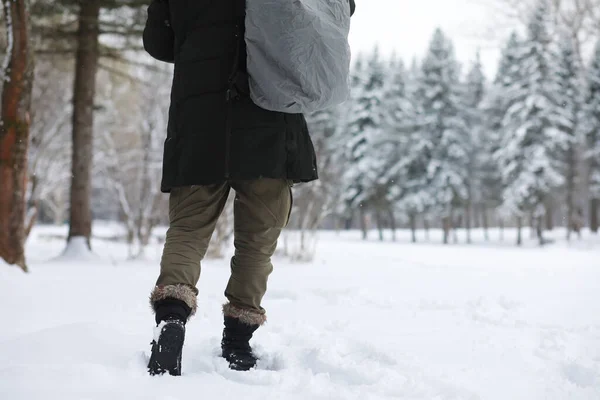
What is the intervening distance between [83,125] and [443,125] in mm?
22032

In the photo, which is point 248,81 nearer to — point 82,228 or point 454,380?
point 454,380

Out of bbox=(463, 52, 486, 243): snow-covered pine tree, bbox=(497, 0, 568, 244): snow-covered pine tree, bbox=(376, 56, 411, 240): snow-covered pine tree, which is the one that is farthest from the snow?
bbox=(463, 52, 486, 243): snow-covered pine tree

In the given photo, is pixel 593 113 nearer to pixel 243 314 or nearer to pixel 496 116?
pixel 496 116

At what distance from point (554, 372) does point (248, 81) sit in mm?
1877

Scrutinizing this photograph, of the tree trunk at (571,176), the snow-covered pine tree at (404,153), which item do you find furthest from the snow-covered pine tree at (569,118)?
the snow-covered pine tree at (404,153)

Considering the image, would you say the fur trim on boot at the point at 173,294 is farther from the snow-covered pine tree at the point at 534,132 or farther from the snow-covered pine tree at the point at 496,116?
the snow-covered pine tree at the point at 496,116

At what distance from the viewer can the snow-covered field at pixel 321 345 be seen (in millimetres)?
1702

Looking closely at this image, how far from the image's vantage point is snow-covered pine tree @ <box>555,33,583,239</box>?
24270 mm

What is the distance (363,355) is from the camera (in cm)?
244

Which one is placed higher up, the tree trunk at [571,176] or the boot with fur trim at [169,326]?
the tree trunk at [571,176]

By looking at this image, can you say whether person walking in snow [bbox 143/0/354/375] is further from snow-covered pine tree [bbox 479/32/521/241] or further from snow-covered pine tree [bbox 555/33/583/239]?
snow-covered pine tree [bbox 479/32/521/241]

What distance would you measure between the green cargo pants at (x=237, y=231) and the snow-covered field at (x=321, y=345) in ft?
1.03

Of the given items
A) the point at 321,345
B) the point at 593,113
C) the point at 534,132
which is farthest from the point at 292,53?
the point at 593,113

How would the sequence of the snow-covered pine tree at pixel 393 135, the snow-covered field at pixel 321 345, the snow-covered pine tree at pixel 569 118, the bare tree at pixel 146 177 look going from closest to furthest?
1. the snow-covered field at pixel 321 345
2. the bare tree at pixel 146 177
3. the snow-covered pine tree at pixel 569 118
4. the snow-covered pine tree at pixel 393 135
